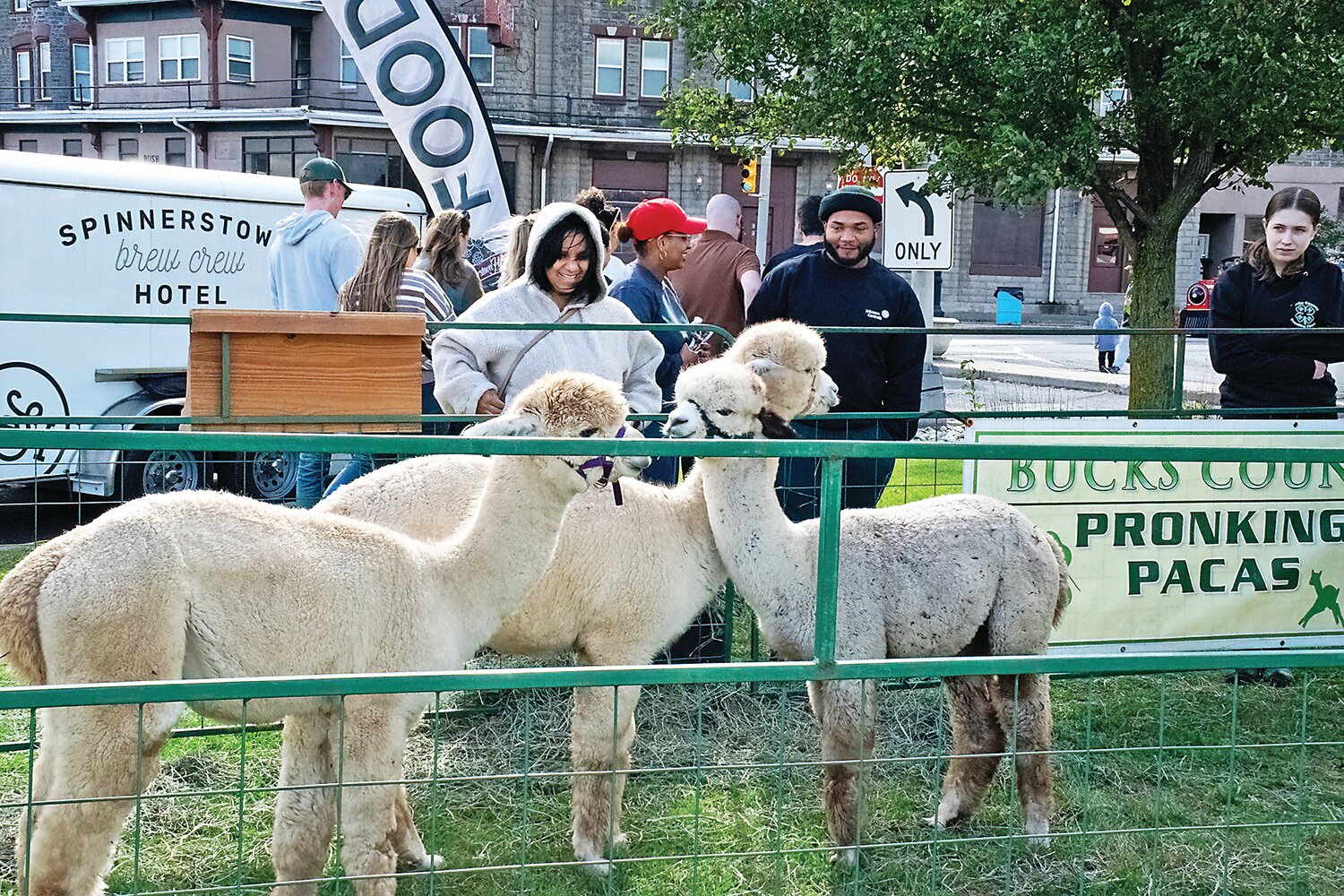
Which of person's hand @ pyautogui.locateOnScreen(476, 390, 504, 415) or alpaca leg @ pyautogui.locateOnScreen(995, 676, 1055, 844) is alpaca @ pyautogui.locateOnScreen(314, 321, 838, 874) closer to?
person's hand @ pyautogui.locateOnScreen(476, 390, 504, 415)

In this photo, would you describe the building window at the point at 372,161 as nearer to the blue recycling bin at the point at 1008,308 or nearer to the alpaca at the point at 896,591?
the blue recycling bin at the point at 1008,308

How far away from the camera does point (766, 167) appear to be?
26.5m

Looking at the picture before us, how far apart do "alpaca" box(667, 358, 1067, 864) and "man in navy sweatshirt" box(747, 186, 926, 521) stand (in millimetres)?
1088

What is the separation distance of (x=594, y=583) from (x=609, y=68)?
37.5 metres

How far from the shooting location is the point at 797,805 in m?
4.59

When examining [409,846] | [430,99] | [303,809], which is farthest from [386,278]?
[430,99]

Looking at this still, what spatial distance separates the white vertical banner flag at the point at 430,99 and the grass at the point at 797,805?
16.3 feet

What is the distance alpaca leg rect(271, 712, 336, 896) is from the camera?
137 inches

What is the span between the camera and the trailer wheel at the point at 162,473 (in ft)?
25.8

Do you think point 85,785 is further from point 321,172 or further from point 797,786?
point 321,172

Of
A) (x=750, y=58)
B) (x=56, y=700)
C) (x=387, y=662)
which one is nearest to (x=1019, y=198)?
(x=750, y=58)

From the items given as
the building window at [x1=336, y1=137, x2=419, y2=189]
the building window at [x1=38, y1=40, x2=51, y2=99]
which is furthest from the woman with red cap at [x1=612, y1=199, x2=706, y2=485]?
the building window at [x1=38, y1=40, x2=51, y2=99]

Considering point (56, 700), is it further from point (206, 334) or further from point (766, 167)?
point (766, 167)

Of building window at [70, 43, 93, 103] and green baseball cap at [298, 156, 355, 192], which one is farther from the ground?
building window at [70, 43, 93, 103]
